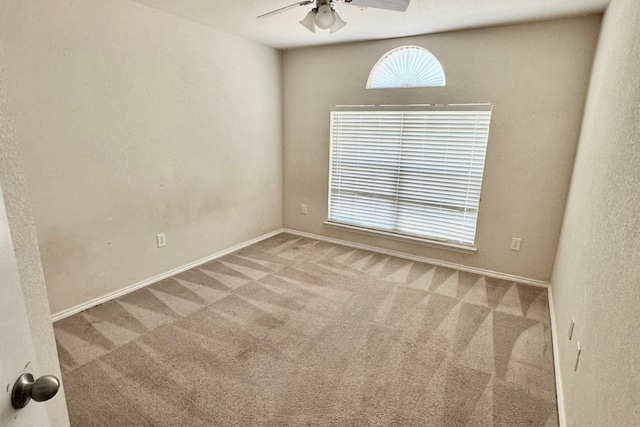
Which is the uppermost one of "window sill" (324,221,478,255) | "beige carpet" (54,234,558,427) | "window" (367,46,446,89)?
"window" (367,46,446,89)

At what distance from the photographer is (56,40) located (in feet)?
6.86

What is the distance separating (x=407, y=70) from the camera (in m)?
3.32

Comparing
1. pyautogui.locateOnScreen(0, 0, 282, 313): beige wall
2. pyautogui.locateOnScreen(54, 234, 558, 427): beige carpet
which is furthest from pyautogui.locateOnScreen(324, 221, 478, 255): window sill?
pyautogui.locateOnScreen(0, 0, 282, 313): beige wall

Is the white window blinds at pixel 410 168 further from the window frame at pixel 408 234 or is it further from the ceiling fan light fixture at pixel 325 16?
the ceiling fan light fixture at pixel 325 16

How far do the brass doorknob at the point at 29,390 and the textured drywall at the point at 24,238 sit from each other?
0.07 metres

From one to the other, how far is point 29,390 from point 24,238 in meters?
0.38

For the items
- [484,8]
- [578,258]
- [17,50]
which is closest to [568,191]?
[578,258]

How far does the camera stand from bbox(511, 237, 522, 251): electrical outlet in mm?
3018

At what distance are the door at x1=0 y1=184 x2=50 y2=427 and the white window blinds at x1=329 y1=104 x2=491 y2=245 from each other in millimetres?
3254

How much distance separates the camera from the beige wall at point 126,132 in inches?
82.0

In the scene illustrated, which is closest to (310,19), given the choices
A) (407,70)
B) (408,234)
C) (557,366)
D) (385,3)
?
(385,3)

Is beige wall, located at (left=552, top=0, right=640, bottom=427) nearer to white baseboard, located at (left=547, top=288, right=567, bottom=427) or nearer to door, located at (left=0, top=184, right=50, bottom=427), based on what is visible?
white baseboard, located at (left=547, top=288, right=567, bottom=427)

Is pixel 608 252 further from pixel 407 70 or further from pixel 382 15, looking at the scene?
pixel 407 70

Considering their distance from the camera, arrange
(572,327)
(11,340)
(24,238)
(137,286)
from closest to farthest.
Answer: (11,340) → (24,238) → (572,327) → (137,286)
